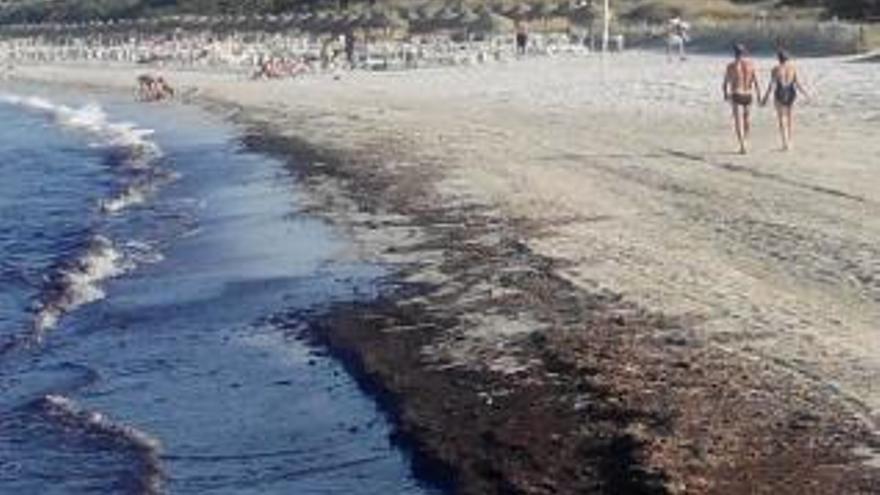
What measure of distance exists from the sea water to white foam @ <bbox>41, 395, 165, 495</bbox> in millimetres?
19

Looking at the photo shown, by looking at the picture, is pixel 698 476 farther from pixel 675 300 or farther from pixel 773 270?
pixel 773 270

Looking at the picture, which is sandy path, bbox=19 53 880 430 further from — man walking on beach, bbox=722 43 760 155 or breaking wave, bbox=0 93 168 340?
breaking wave, bbox=0 93 168 340

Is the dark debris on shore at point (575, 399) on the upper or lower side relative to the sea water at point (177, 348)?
upper

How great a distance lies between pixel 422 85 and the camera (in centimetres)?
4988

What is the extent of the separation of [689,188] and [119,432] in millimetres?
10525

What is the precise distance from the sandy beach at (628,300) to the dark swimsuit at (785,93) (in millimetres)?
706

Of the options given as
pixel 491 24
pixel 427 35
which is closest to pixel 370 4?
pixel 427 35

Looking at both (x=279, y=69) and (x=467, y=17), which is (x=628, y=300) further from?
(x=467, y=17)

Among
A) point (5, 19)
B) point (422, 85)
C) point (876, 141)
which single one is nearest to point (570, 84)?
point (422, 85)

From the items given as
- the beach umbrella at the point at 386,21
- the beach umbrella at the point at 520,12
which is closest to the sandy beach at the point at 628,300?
the beach umbrella at the point at 520,12

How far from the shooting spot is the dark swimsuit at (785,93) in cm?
2552

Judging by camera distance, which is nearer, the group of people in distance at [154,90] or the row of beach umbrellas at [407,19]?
the group of people in distance at [154,90]

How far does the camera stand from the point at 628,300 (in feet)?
48.1

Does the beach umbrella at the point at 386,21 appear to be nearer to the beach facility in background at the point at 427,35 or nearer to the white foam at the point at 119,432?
the beach facility in background at the point at 427,35
